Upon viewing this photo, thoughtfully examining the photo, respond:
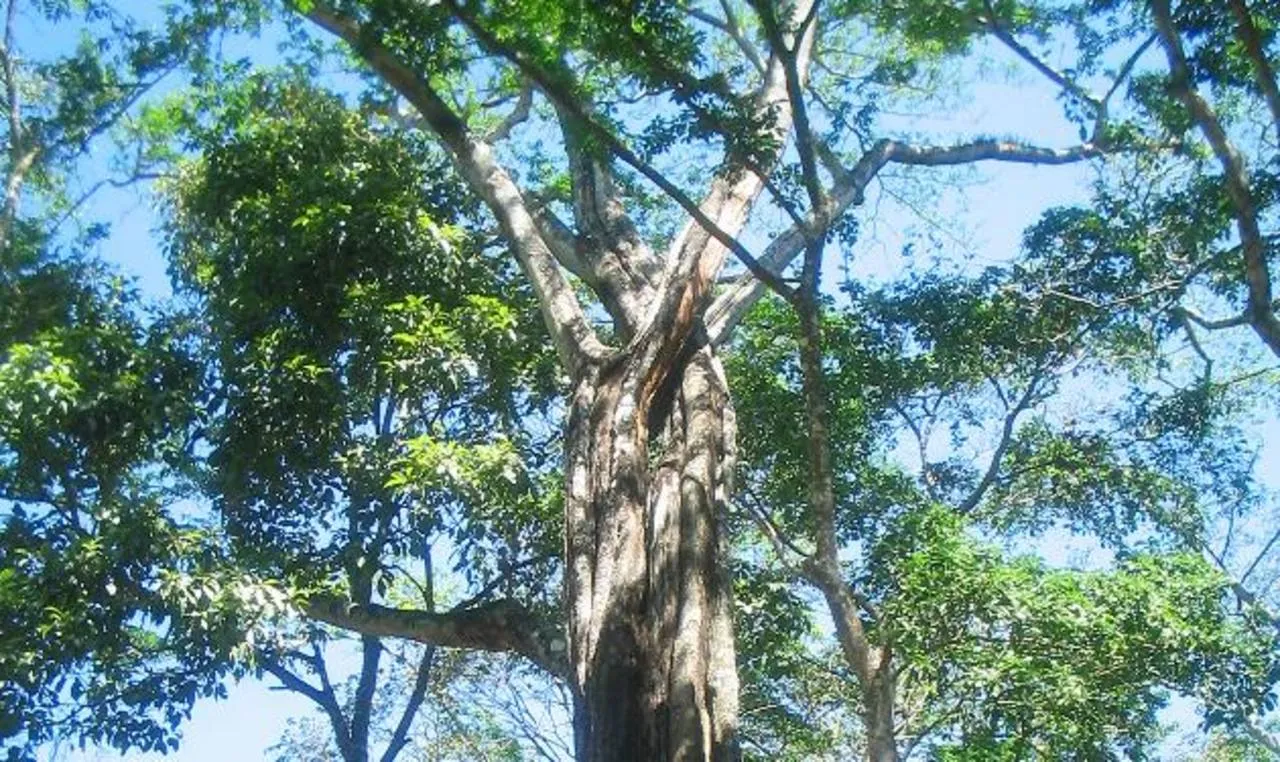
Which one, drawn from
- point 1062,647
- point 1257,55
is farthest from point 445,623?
point 1257,55

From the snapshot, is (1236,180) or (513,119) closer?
(1236,180)

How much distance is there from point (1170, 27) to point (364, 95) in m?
5.22

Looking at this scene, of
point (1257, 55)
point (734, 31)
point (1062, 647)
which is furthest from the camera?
point (734, 31)

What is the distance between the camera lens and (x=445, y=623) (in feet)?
26.1

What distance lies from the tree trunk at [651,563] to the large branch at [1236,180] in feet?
8.44

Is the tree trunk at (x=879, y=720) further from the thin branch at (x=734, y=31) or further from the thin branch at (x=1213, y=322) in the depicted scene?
the thin branch at (x=734, y=31)

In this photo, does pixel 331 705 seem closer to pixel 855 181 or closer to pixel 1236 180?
pixel 855 181

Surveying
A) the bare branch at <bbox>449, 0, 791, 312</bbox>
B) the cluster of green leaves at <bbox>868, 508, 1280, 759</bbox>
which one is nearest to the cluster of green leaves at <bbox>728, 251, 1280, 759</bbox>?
the cluster of green leaves at <bbox>868, 508, 1280, 759</bbox>

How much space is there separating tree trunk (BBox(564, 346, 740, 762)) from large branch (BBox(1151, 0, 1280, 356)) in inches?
101

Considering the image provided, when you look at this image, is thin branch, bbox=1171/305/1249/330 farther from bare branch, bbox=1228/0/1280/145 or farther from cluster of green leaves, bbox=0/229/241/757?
cluster of green leaves, bbox=0/229/241/757

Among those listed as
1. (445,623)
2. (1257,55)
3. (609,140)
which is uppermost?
(609,140)

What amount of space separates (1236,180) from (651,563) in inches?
116

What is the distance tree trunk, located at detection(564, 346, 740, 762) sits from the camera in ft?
19.8

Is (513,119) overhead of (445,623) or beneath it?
overhead
